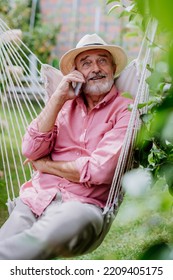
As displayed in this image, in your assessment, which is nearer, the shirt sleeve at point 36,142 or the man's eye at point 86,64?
the shirt sleeve at point 36,142

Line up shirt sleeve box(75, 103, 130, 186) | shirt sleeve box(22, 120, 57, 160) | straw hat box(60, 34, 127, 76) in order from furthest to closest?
straw hat box(60, 34, 127, 76) → shirt sleeve box(22, 120, 57, 160) → shirt sleeve box(75, 103, 130, 186)

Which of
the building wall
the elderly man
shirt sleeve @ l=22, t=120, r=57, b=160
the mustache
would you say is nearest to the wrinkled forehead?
the elderly man

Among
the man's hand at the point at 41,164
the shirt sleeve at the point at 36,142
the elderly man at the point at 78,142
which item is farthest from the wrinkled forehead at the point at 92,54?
the man's hand at the point at 41,164

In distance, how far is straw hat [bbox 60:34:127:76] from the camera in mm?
2471

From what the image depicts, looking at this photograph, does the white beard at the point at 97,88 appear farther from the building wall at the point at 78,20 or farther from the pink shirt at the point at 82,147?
the building wall at the point at 78,20

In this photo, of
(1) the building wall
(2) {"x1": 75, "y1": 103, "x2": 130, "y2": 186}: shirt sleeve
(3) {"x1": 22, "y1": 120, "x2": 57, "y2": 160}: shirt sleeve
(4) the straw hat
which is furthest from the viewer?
(1) the building wall

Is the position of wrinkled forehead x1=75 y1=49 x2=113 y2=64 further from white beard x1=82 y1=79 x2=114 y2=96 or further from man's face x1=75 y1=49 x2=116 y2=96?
white beard x1=82 y1=79 x2=114 y2=96

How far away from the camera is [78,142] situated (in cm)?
239

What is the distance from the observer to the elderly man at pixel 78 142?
220cm

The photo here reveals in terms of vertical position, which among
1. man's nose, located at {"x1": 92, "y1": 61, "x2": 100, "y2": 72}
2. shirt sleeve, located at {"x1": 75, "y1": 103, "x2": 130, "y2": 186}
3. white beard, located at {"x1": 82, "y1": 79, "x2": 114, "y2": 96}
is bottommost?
shirt sleeve, located at {"x1": 75, "y1": 103, "x2": 130, "y2": 186}

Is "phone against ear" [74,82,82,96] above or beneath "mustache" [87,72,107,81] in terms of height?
beneath

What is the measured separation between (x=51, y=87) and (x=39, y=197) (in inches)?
23.4

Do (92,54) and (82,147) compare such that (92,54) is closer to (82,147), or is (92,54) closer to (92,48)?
(92,48)
